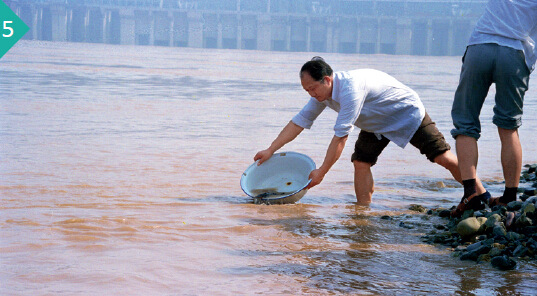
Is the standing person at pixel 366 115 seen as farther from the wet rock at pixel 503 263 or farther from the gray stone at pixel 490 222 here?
the wet rock at pixel 503 263

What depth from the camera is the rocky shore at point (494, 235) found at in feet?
13.1

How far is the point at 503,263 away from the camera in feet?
12.4

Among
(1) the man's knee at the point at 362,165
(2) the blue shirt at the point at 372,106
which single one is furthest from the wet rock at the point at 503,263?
(1) the man's knee at the point at 362,165

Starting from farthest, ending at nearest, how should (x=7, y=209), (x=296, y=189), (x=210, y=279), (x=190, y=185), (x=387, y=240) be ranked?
(x=190, y=185), (x=296, y=189), (x=7, y=209), (x=387, y=240), (x=210, y=279)

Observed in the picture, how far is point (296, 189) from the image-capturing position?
563 centimetres

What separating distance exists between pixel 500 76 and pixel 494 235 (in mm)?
974

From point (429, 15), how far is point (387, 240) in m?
115

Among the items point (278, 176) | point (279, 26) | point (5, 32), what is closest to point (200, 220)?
point (278, 176)

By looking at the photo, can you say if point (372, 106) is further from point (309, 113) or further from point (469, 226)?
point (469, 226)

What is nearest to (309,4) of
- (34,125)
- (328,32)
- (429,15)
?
(328,32)

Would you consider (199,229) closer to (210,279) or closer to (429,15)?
(210,279)

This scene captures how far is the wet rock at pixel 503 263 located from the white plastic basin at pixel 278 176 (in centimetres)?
200

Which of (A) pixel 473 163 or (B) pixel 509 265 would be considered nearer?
(B) pixel 509 265

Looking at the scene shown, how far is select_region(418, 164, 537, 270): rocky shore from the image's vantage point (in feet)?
13.1
